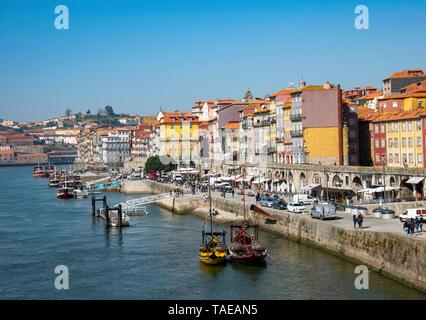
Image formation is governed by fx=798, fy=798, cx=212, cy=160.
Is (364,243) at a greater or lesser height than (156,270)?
greater

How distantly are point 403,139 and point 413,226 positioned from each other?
31.1 m

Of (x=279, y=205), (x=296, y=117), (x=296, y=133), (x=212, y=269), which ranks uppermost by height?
(x=296, y=117)

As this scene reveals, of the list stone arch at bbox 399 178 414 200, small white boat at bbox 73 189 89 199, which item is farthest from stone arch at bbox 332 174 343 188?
small white boat at bbox 73 189 89 199

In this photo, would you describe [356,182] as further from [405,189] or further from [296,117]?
[296,117]

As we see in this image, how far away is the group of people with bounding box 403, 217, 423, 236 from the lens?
119 feet

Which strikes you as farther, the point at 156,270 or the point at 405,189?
the point at 405,189

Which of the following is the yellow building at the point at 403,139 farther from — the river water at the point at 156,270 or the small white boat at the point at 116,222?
the small white boat at the point at 116,222

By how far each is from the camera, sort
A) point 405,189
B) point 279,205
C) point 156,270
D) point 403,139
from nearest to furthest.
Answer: point 156,270
point 405,189
point 279,205
point 403,139

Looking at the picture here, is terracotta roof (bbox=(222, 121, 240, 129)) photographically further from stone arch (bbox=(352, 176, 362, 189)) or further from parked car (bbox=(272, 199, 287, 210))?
parked car (bbox=(272, 199, 287, 210))

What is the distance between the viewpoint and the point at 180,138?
425ft

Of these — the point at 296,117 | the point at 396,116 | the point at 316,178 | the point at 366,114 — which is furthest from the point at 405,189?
the point at 366,114
